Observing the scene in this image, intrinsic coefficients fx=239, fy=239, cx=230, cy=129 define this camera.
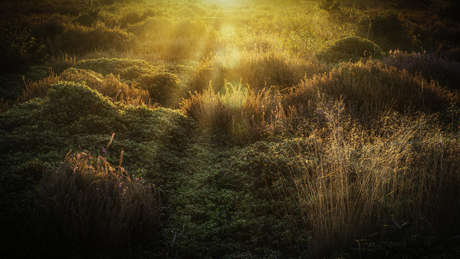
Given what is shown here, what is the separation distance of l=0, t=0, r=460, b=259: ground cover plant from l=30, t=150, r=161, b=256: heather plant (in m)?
0.02

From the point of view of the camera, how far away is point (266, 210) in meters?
2.77

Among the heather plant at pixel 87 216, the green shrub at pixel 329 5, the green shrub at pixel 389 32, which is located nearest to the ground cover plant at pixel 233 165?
the heather plant at pixel 87 216

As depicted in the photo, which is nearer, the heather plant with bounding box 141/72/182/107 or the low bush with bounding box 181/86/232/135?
the low bush with bounding box 181/86/232/135

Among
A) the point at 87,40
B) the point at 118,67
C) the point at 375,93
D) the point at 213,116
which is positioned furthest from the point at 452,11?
the point at 87,40

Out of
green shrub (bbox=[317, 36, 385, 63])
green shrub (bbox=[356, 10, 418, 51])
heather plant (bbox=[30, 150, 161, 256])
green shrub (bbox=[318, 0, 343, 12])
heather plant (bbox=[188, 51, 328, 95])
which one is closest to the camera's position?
heather plant (bbox=[30, 150, 161, 256])

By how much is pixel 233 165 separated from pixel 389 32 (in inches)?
525

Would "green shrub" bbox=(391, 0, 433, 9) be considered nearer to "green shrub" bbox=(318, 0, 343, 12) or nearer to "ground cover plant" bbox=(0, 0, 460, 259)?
"green shrub" bbox=(318, 0, 343, 12)

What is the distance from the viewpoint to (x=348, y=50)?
9398mm

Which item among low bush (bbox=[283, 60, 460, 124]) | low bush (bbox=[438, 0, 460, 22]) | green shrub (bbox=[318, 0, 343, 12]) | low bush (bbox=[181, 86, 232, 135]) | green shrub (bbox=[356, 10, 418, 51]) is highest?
green shrub (bbox=[318, 0, 343, 12])

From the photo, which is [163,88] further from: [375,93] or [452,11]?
[452,11]

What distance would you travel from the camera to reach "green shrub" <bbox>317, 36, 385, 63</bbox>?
30.2ft

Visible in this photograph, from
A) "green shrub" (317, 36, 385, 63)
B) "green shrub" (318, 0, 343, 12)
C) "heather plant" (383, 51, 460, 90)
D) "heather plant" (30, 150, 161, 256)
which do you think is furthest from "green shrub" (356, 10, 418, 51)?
"heather plant" (30, 150, 161, 256)

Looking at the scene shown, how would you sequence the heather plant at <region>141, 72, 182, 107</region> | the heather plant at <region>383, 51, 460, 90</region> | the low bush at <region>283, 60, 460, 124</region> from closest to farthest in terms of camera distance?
1. the low bush at <region>283, 60, 460, 124</region>
2. the heather plant at <region>383, 51, 460, 90</region>
3. the heather plant at <region>141, 72, 182, 107</region>

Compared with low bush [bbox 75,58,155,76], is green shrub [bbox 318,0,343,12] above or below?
above
